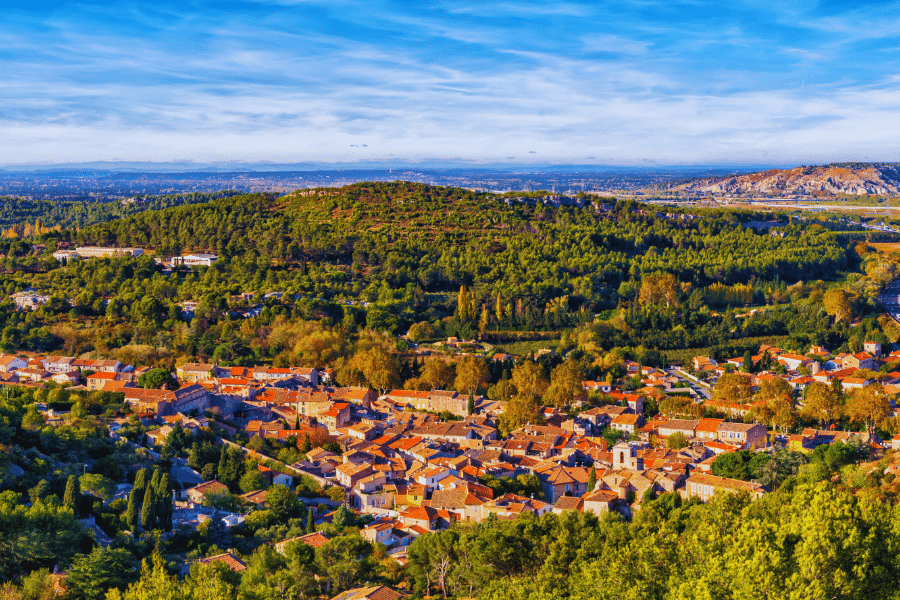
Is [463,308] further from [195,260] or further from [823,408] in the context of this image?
[823,408]

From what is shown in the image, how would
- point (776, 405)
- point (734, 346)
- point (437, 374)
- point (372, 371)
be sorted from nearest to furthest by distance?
1. point (776, 405)
2. point (437, 374)
3. point (372, 371)
4. point (734, 346)

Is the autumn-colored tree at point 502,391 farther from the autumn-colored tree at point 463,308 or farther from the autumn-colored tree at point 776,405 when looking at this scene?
the autumn-colored tree at point 463,308

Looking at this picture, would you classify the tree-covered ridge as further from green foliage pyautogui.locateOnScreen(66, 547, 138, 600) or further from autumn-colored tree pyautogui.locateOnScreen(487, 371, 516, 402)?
green foliage pyautogui.locateOnScreen(66, 547, 138, 600)

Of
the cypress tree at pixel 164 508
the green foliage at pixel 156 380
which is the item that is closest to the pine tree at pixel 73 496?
the cypress tree at pixel 164 508

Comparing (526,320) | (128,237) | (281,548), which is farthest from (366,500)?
(128,237)

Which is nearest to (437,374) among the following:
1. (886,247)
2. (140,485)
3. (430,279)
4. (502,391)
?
(502,391)

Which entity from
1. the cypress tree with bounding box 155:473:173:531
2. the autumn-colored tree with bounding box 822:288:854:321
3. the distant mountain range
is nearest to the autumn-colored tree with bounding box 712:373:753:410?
the autumn-colored tree with bounding box 822:288:854:321
